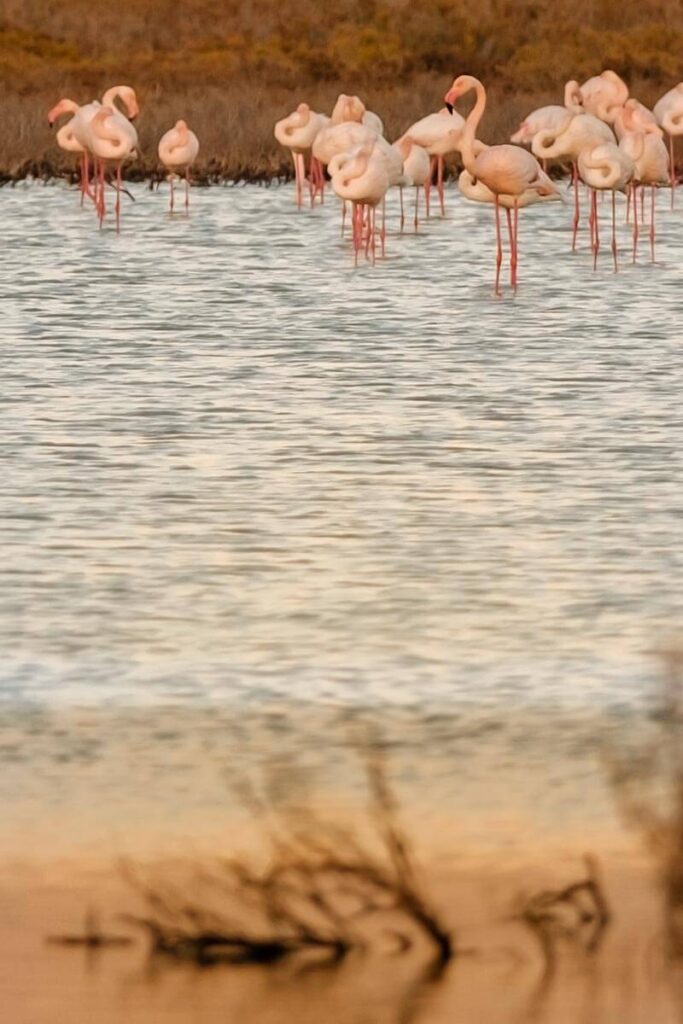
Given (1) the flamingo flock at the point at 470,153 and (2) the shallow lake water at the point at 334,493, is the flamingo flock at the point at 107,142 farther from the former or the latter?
(2) the shallow lake water at the point at 334,493

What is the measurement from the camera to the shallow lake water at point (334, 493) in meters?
5.96

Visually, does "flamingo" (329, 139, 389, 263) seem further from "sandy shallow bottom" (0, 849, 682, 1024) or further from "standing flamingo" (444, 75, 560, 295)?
"sandy shallow bottom" (0, 849, 682, 1024)

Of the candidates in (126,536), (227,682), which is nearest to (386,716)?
(227,682)

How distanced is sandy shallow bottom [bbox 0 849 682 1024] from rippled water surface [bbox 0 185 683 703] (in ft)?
4.92

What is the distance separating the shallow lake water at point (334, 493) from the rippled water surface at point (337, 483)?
2 cm

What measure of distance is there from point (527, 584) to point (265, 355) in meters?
5.28

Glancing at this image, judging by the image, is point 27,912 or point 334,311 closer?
point 27,912

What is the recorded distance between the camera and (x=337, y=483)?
8.48 meters

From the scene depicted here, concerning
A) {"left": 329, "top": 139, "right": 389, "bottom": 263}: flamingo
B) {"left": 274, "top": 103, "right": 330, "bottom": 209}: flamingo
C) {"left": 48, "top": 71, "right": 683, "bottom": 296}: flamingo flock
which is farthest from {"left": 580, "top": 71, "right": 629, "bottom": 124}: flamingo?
{"left": 329, "top": 139, "right": 389, "bottom": 263}: flamingo

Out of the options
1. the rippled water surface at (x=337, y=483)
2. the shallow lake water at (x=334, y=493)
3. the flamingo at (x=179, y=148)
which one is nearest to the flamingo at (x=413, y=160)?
the flamingo at (x=179, y=148)

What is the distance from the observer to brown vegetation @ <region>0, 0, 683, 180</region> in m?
33.2

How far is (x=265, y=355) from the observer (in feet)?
39.4

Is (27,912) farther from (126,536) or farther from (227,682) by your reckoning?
(126,536)

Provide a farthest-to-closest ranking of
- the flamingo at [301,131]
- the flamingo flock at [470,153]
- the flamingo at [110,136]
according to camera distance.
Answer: the flamingo at [301,131] → the flamingo at [110,136] → the flamingo flock at [470,153]
